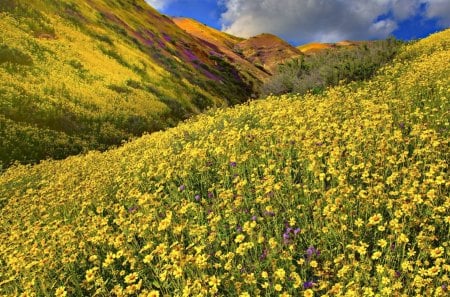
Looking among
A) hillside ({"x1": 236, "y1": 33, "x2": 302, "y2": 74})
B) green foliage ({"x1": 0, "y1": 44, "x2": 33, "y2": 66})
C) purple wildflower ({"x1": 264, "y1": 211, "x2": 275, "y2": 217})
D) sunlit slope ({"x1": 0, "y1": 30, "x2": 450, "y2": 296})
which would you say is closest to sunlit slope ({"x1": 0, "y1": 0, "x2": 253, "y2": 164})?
green foliage ({"x1": 0, "y1": 44, "x2": 33, "y2": 66})

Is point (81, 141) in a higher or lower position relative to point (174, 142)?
lower

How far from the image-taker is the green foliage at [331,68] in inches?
736

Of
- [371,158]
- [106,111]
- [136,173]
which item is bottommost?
[106,111]

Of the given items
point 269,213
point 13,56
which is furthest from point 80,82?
point 269,213

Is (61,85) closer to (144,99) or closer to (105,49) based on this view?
(144,99)

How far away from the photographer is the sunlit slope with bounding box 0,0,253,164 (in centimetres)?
2211

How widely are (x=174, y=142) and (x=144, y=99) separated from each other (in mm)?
21545

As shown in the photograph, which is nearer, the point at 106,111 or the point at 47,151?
the point at 47,151

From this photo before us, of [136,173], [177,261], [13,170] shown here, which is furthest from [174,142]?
[13,170]

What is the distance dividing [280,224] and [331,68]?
15.5 metres

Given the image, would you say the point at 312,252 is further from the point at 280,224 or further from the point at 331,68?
the point at 331,68

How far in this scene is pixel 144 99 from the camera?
32.1 meters

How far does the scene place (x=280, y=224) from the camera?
5.50 meters

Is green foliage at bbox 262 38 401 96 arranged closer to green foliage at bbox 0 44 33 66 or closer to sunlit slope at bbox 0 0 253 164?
sunlit slope at bbox 0 0 253 164
